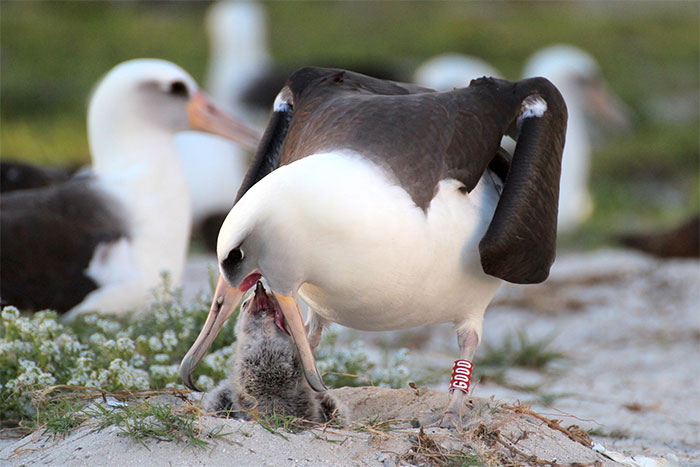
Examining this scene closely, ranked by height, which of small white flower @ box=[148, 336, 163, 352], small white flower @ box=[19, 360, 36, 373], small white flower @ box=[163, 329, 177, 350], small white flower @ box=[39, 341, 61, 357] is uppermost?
small white flower @ box=[163, 329, 177, 350]

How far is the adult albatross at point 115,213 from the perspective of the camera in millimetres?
5828

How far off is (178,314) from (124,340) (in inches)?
18.7

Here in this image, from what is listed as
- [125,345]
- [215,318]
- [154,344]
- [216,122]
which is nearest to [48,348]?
[125,345]

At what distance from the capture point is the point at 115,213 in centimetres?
614

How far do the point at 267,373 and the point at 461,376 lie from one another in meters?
0.73

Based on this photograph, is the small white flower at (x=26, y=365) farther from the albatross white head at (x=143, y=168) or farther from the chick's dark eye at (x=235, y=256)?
the albatross white head at (x=143, y=168)

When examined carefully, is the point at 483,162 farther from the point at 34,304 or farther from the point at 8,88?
the point at 8,88

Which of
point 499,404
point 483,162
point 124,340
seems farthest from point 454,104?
point 124,340

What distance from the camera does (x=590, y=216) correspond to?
38.9 ft


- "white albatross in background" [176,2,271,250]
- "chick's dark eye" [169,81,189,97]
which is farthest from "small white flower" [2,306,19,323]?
"white albatross in background" [176,2,271,250]

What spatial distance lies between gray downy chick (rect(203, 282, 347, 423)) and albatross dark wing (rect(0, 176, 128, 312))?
2.11 m

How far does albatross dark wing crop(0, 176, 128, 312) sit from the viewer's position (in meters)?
5.81

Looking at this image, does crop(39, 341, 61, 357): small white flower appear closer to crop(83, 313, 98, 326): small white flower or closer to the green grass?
crop(83, 313, 98, 326): small white flower

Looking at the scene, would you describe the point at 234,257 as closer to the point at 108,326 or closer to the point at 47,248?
the point at 108,326
